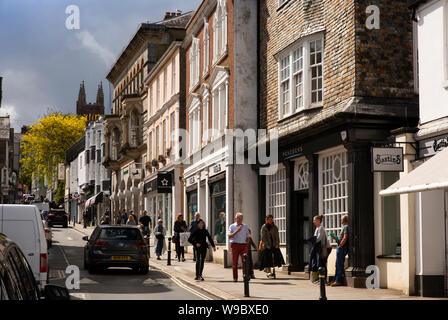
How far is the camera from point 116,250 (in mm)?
21828

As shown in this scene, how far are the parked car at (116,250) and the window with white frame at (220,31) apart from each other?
8721mm

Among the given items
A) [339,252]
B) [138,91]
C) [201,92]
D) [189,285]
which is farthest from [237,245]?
[138,91]

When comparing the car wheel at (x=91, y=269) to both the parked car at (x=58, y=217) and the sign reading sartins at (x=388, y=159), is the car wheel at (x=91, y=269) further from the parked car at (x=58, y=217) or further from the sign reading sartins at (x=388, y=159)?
the parked car at (x=58, y=217)

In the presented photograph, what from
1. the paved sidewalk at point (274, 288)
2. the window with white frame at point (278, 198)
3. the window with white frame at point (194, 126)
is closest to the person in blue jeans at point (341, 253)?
the paved sidewalk at point (274, 288)

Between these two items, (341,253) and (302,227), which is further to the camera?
(302,227)

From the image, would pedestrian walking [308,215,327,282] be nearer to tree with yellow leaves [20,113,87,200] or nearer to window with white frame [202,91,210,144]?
window with white frame [202,91,210,144]

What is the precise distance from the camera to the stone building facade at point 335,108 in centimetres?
1775

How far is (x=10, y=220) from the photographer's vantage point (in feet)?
44.1

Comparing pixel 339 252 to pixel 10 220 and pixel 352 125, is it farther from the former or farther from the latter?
pixel 10 220

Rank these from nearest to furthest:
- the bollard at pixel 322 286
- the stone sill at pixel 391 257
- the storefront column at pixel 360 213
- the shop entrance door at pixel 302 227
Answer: the bollard at pixel 322 286, the stone sill at pixel 391 257, the storefront column at pixel 360 213, the shop entrance door at pixel 302 227

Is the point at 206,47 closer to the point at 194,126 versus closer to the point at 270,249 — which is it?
the point at 194,126

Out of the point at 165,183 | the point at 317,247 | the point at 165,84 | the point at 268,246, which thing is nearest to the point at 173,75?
the point at 165,84

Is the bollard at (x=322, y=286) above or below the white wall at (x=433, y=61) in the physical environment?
below

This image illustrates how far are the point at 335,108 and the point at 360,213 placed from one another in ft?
8.90
